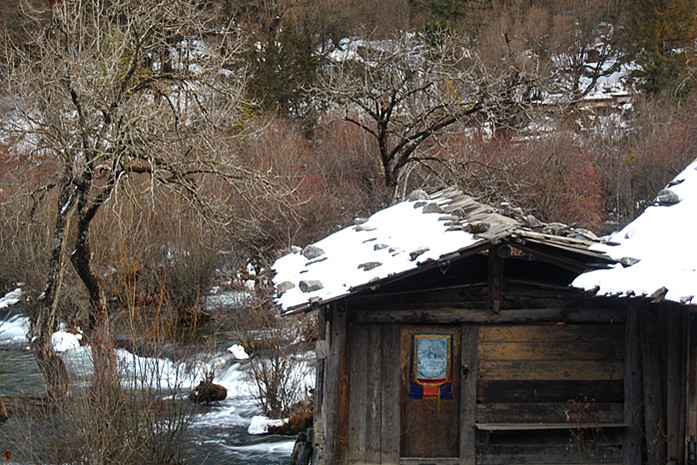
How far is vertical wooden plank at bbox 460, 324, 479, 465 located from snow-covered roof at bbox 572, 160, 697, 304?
4.55ft

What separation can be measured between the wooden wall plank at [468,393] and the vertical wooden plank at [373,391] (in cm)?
93

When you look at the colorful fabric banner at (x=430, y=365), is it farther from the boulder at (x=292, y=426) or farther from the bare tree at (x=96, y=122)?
the bare tree at (x=96, y=122)

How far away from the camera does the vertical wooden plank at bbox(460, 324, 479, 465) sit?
8.42m

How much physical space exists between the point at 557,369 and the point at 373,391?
2.12 metres

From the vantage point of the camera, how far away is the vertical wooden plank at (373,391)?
27.6 ft

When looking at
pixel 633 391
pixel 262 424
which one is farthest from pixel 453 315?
pixel 262 424

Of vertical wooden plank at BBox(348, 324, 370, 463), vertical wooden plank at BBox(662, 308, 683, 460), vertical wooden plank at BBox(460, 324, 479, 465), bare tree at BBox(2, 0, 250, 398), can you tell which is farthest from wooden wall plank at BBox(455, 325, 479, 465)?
bare tree at BBox(2, 0, 250, 398)

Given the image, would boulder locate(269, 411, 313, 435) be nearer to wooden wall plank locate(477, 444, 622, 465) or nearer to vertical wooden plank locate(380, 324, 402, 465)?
vertical wooden plank locate(380, 324, 402, 465)

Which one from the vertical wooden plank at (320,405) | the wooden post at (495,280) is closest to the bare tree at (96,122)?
the vertical wooden plank at (320,405)

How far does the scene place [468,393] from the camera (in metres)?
8.43

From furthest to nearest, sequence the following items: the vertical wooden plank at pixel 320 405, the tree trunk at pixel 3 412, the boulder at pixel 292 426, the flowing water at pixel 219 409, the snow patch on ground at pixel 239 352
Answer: the snow patch on ground at pixel 239 352 → the boulder at pixel 292 426 → the tree trunk at pixel 3 412 → the flowing water at pixel 219 409 → the vertical wooden plank at pixel 320 405

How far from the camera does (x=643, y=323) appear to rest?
324 inches

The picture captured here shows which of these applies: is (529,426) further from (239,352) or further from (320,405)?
(239,352)

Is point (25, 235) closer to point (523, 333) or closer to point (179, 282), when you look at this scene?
point (179, 282)
